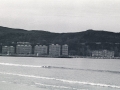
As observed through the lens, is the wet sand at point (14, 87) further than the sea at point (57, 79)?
No

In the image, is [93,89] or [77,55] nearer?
[93,89]

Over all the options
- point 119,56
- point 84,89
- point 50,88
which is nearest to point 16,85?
point 50,88

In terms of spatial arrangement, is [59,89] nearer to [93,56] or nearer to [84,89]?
[84,89]

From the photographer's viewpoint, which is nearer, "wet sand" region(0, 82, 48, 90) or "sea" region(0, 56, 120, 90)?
"wet sand" region(0, 82, 48, 90)

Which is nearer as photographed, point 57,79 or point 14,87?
point 14,87

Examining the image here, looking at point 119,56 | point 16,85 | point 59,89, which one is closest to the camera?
point 59,89

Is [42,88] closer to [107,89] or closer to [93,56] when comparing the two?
[107,89]

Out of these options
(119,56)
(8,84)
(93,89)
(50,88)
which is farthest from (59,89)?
(119,56)

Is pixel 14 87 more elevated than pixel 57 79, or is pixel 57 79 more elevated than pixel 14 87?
pixel 57 79

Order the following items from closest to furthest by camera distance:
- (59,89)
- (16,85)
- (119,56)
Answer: (59,89), (16,85), (119,56)
